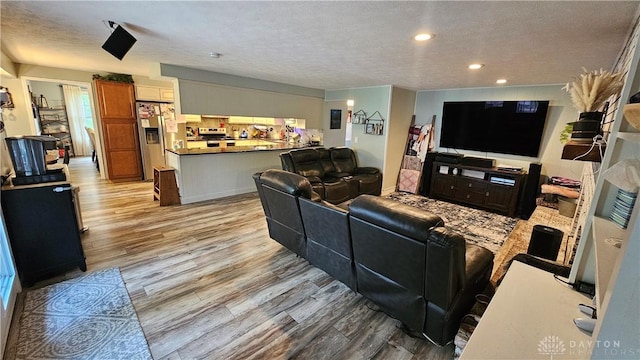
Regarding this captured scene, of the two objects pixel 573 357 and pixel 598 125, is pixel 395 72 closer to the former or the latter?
pixel 598 125

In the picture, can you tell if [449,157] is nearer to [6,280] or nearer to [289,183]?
[289,183]

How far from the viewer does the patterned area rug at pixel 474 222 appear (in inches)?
140

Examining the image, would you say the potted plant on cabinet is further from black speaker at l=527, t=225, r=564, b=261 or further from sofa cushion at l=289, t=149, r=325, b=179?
sofa cushion at l=289, t=149, r=325, b=179

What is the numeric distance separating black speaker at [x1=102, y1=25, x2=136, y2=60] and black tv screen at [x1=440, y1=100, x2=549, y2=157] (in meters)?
5.24

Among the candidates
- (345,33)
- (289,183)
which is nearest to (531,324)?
(289,183)

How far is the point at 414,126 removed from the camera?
586 centimetres

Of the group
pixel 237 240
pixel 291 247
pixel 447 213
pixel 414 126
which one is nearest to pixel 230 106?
pixel 237 240

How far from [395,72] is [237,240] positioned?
10.5ft

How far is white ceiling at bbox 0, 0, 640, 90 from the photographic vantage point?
5.71 ft

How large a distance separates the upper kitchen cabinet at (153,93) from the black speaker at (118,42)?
381 cm

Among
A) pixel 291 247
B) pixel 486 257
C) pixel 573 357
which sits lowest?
pixel 291 247

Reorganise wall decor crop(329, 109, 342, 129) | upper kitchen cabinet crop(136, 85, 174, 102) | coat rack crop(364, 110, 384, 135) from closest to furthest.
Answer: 1. coat rack crop(364, 110, 384, 135)
2. upper kitchen cabinet crop(136, 85, 174, 102)
3. wall decor crop(329, 109, 342, 129)

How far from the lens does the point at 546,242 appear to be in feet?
8.14

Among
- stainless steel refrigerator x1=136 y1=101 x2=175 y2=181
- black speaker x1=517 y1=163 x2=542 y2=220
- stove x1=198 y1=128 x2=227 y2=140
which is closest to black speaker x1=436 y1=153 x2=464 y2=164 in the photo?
black speaker x1=517 y1=163 x2=542 y2=220
